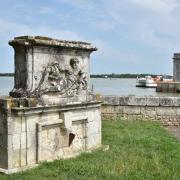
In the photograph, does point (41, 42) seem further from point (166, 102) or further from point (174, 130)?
point (166, 102)

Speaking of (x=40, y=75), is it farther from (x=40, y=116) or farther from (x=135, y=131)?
(x=135, y=131)

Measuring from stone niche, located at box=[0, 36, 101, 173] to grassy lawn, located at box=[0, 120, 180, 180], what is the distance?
392 millimetres

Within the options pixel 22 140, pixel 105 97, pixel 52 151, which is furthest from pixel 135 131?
pixel 22 140

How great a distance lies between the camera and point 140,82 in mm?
85438

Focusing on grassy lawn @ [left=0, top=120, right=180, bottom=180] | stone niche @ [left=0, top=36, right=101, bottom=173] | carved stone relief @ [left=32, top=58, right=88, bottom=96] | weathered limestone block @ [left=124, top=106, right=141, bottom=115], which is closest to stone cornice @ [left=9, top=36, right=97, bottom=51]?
stone niche @ [left=0, top=36, right=101, bottom=173]

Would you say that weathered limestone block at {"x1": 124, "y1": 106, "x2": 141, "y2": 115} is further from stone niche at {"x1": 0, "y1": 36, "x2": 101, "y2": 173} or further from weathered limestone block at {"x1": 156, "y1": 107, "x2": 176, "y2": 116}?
stone niche at {"x1": 0, "y1": 36, "x2": 101, "y2": 173}

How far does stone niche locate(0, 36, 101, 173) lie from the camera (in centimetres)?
792

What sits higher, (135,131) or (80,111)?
(80,111)

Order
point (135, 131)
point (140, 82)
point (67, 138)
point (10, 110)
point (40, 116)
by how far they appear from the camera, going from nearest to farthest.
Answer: point (10, 110) → point (40, 116) → point (67, 138) → point (135, 131) → point (140, 82)

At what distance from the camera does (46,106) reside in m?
8.50

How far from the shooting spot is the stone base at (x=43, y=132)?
7855 mm

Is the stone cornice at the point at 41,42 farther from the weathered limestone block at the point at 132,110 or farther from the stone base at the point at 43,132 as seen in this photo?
the weathered limestone block at the point at 132,110

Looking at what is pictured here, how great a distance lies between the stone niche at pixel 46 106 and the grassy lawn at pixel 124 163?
392mm

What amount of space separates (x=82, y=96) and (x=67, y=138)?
42.9 inches
